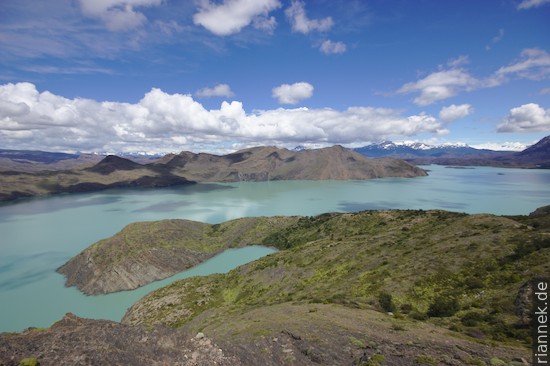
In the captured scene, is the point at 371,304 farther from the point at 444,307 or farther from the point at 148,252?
the point at 148,252

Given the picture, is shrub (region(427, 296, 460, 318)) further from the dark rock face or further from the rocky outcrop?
the rocky outcrop

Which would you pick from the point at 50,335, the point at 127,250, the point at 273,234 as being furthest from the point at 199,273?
the point at 50,335

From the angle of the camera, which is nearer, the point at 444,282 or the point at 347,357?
the point at 347,357

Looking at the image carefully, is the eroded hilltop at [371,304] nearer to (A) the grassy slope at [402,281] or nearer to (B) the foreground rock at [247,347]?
(B) the foreground rock at [247,347]

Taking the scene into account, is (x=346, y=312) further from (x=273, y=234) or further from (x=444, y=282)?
(x=273, y=234)

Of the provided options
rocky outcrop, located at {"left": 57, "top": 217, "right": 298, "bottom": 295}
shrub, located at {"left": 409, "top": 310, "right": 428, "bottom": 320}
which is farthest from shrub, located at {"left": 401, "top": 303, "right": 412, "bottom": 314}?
rocky outcrop, located at {"left": 57, "top": 217, "right": 298, "bottom": 295}

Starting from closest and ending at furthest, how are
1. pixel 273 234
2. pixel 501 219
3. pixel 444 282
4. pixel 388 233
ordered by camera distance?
pixel 444 282 < pixel 501 219 < pixel 388 233 < pixel 273 234

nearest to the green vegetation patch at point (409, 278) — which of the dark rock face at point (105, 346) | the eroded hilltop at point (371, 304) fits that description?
the eroded hilltop at point (371, 304)
